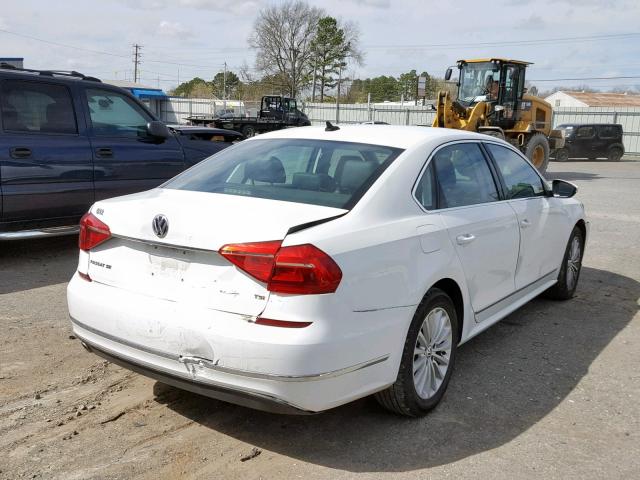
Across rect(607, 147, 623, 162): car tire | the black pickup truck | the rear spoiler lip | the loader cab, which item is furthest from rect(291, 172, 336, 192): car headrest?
rect(607, 147, 623, 162): car tire

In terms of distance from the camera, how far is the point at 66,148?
21.9ft

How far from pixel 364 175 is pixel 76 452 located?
205 centimetres

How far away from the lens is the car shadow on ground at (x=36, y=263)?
607cm

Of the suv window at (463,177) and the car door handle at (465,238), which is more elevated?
the suv window at (463,177)

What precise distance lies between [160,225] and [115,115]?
4.67m

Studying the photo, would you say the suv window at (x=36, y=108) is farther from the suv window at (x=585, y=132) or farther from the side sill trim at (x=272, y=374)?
the suv window at (x=585, y=132)

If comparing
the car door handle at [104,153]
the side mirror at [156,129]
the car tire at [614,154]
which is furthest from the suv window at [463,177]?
the car tire at [614,154]

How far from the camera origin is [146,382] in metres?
3.93

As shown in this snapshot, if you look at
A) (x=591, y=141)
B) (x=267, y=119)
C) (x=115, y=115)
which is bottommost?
(x=115, y=115)

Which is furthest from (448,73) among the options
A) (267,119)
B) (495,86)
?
(267,119)

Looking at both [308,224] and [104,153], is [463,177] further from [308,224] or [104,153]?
[104,153]

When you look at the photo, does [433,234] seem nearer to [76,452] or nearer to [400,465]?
[400,465]

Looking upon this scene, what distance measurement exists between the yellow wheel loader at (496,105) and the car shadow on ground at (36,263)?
12001 millimetres

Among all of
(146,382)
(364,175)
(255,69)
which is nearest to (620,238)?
(364,175)
